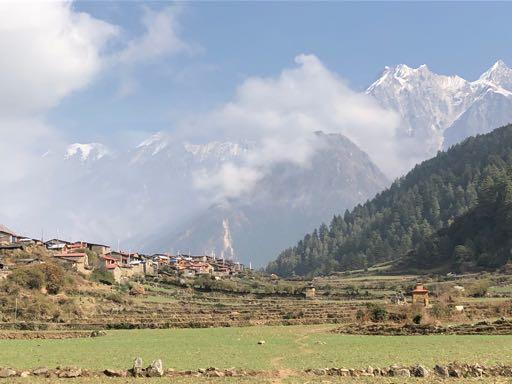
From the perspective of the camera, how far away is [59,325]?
251 ft

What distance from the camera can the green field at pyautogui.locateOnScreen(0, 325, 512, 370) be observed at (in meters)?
37.9

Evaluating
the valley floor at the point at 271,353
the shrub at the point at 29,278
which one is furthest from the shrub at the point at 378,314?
the shrub at the point at 29,278

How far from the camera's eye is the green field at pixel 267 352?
37.9 meters

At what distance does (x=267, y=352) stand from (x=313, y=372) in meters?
13.3

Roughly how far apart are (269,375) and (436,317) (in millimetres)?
46992

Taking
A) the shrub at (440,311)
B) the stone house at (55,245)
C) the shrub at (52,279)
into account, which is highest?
the stone house at (55,245)

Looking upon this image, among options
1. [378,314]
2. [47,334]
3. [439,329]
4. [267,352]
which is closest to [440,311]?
[378,314]

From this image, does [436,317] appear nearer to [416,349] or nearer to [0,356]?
[416,349]

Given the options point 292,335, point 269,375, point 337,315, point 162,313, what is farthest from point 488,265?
point 269,375

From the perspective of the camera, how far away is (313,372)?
109ft

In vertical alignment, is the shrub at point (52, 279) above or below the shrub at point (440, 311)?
above

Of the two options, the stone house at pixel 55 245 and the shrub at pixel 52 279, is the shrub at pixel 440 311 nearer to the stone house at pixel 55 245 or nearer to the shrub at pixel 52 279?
the shrub at pixel 52 279

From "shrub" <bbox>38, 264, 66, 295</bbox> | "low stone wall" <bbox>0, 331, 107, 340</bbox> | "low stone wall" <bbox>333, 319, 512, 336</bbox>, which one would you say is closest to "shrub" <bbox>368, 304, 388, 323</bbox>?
"low stone wall" <bbox>333, 319, 512, 336</bbox>

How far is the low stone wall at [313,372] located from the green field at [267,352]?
2.89 m
